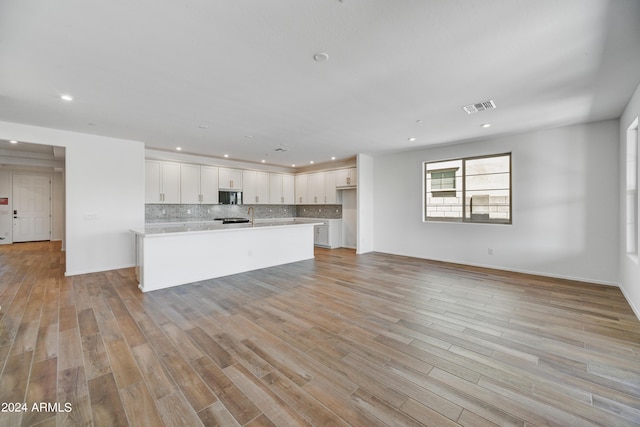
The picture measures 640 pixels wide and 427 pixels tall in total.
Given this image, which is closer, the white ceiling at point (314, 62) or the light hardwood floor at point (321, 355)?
the light hardwood floor at point (321, 355)

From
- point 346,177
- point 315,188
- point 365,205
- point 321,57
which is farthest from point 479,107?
point 315,188

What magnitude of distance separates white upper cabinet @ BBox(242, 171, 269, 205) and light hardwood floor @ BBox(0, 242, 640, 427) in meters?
4.26

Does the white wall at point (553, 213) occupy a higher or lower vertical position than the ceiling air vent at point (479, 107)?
lower

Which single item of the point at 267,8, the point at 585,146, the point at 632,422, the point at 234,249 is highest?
the point at 267,8

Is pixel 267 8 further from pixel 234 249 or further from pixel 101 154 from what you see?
pixel 101 154

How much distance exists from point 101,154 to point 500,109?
691cm

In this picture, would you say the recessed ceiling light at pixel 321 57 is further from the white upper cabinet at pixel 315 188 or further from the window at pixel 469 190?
the white upper cabinet at pixel 315 188

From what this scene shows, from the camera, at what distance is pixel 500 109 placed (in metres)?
3.68

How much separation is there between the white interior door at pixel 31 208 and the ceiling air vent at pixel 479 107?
40.3 ft

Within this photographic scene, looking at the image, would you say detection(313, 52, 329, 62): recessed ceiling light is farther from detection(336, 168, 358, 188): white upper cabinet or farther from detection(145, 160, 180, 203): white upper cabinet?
detection(145, 160, 180, 203): white upper cabinet

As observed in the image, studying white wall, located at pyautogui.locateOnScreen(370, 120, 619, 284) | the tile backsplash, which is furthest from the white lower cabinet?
white wall, located at pyautogui.locateOnScreen(370, 120, 619, 284)

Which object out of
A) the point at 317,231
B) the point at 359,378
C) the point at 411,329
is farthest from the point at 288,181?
the point at 359,378

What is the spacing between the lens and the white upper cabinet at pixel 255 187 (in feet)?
26.0

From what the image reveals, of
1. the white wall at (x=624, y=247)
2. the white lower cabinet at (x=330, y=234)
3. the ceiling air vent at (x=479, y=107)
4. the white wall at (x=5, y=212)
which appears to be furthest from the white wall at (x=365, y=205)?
the white wall at (x=5, y=212)
